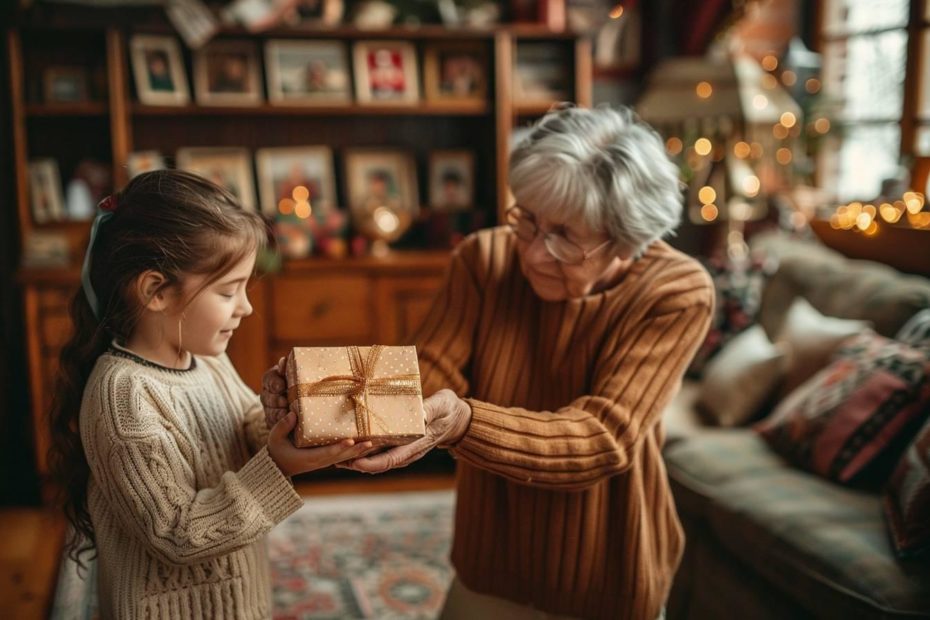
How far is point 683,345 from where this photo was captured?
1.52 meters

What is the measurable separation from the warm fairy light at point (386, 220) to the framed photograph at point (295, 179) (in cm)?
27

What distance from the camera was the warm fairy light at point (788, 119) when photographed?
3.87 meters

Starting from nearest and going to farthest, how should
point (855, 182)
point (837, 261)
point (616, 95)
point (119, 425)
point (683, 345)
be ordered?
point (119, 425)
point (683, 345)
point (837, 261)
point (855, 182)
point (616, 95)

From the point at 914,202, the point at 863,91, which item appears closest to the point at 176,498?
the point at 914,202

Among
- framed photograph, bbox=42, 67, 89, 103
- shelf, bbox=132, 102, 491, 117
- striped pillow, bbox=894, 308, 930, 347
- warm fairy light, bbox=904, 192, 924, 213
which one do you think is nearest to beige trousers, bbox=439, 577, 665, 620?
striped pillow, bbox=894, 308, 930, 347

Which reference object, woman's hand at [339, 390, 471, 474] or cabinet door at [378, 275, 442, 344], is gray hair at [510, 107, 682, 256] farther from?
cabinet door at [378, 275, 442, 344]

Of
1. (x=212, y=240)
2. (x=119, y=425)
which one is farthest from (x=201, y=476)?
(x=212, y=240)

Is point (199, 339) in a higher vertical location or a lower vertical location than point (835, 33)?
lower

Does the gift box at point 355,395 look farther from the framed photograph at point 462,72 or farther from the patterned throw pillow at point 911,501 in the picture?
the framed photograph at point 462,72

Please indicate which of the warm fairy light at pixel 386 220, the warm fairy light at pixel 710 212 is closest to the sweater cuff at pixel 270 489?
the warm fairy light at pixel 386 220

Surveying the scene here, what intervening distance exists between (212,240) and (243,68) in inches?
120

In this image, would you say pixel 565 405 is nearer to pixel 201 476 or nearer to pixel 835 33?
pixel 201 476

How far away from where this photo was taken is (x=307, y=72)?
13.6 feet

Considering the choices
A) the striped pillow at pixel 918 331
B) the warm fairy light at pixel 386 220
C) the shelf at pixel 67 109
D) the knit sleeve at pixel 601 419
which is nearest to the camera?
the knit sleeve at pixel 601 419
